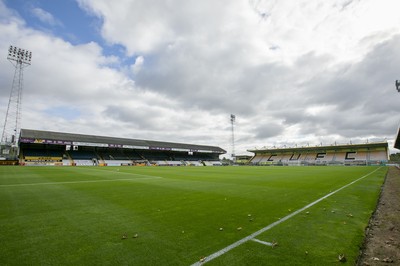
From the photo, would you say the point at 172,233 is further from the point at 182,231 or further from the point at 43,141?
the point at 43,141

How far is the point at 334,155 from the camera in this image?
235 ft

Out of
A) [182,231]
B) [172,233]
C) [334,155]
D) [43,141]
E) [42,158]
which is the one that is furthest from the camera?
[334,155]

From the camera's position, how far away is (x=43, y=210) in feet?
21.1

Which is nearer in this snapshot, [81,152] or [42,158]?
[42,158]

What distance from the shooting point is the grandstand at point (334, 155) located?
62031mm

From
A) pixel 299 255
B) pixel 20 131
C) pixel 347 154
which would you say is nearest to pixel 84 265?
pixel 299 255

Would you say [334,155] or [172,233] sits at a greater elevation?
[334,155]

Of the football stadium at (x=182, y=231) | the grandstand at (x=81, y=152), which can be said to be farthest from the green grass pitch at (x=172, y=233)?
the grandstand at (x=81, y=152)

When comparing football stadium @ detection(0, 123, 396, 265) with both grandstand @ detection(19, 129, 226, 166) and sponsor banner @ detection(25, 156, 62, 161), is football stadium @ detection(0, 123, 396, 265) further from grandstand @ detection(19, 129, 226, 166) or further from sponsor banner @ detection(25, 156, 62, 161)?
sponsor banner @ detection(25, 156, 62, 161)

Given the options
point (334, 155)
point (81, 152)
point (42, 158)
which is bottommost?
point (42, 158)

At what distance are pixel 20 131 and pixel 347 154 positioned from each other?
93.9 metres

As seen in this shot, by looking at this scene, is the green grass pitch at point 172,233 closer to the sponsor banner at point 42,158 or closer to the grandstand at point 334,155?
the sponsor banner at point 42,158

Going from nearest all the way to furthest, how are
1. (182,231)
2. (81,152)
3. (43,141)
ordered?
(182,231) → (43,141) → (81,152)

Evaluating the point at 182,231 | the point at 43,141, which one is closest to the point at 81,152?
the point at 43,141
